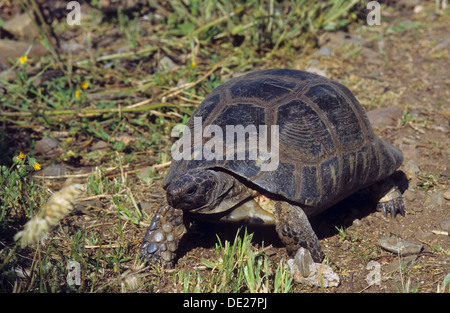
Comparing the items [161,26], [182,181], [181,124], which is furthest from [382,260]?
[161,26]

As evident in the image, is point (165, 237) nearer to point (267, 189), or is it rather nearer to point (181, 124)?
point (267, 189)

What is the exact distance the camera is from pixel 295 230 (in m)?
3.03

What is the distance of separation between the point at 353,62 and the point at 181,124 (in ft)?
8.70

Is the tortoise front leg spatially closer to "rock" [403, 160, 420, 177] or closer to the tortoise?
the tortoise

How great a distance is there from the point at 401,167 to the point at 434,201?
0.54 metres

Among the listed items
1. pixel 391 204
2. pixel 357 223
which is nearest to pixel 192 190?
pixel 357 223

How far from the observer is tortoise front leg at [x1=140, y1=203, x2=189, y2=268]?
3.17 metres

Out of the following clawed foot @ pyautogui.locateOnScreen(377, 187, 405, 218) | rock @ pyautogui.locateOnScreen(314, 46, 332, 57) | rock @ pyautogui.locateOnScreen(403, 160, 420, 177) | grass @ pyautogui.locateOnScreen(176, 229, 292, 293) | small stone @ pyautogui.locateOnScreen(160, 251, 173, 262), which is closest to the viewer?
grass @ pyautogui.locateOnScreen(176, 229, 292, 293)

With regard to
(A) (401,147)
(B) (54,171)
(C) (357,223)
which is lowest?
(C) (357,223)

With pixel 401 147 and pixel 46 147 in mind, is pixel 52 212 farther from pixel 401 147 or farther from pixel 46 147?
pixel 401 147

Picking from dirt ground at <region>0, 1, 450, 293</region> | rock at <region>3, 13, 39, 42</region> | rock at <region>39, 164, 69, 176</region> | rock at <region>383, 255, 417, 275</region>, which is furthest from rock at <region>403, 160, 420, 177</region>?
rock at <region>3, 13, 39, 42</region>

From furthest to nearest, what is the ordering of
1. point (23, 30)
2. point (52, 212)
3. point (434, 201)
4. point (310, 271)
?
point (23, 30)
point (434, 201)
point (310, 271)
point (52, 212)

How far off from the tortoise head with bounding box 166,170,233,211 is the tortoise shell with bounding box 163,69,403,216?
13 cm

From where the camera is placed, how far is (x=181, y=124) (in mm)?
4723
